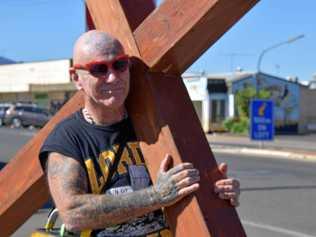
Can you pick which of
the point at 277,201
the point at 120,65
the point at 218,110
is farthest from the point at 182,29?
the point at 218,110

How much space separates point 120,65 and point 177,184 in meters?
0.45

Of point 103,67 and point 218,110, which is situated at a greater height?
point 218,110

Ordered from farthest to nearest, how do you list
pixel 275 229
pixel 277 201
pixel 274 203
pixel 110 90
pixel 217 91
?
pixel 217 91 < pixel 277 201 < pixel 274 203 < pixel 275 229 < pixel 110 90

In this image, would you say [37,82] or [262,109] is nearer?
[262,109]

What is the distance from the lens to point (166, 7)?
7.75 ft

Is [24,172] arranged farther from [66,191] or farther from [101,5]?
[101,5]

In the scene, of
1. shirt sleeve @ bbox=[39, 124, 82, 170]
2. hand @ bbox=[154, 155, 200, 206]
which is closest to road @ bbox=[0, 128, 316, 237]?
shirt sleeve @ bbox=[39, 124, 82, 170]

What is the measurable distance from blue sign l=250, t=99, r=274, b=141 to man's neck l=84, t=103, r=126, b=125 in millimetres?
26007

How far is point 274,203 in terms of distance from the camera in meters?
12.2

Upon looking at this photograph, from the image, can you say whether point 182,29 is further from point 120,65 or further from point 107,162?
point 107,162

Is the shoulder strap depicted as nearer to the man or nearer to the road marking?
the man

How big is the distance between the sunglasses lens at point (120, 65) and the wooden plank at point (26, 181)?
37 centimetres

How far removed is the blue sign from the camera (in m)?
28.5

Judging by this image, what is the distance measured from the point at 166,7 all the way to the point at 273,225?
780cm
